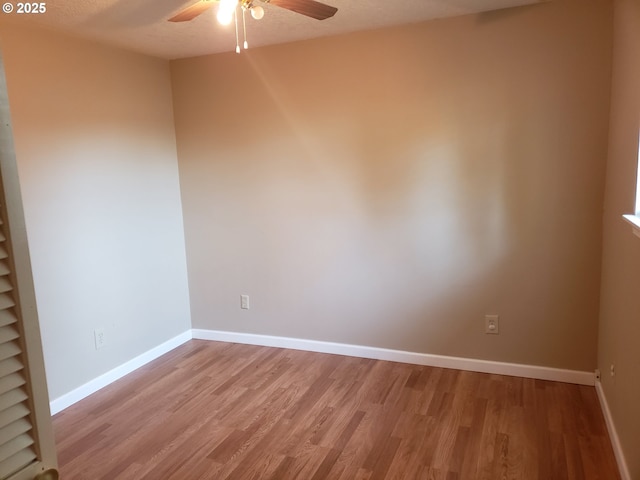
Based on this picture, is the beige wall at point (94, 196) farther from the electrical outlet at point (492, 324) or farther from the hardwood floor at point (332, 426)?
the electrical outlet at point (492, 324)

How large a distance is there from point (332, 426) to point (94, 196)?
2.08 m

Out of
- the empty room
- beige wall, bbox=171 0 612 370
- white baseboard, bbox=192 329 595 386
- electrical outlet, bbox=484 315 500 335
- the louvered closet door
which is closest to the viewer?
the louvered closet door

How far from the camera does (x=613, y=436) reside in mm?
2273

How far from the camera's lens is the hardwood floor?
223 cm

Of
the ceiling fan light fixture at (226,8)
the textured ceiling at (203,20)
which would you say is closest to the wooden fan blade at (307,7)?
the ceiling fan light fixture at (226,8)

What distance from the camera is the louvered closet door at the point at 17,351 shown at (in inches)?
30.9

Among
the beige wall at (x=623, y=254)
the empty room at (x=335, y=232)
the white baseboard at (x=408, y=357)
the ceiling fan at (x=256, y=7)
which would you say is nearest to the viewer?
the beige wall at (x=623, y=254)

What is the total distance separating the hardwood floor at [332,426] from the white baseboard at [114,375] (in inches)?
2.1

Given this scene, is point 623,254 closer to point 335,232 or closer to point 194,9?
point 335,232

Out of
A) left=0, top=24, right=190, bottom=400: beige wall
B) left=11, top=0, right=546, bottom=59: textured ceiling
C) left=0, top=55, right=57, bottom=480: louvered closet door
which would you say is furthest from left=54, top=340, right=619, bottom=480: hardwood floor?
left=11, top=0, right=546, bottom=59: textured ceiling

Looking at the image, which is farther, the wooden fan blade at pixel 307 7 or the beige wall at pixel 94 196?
the beige wall at pixel 94 196

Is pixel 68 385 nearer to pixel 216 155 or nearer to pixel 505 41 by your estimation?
pixel 216 155

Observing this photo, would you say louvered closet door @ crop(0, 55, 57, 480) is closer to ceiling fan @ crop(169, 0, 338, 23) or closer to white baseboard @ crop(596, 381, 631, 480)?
ceiling fan @ crop(169, 0, 338, 23)

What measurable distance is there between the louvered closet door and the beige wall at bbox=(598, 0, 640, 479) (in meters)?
1.99
